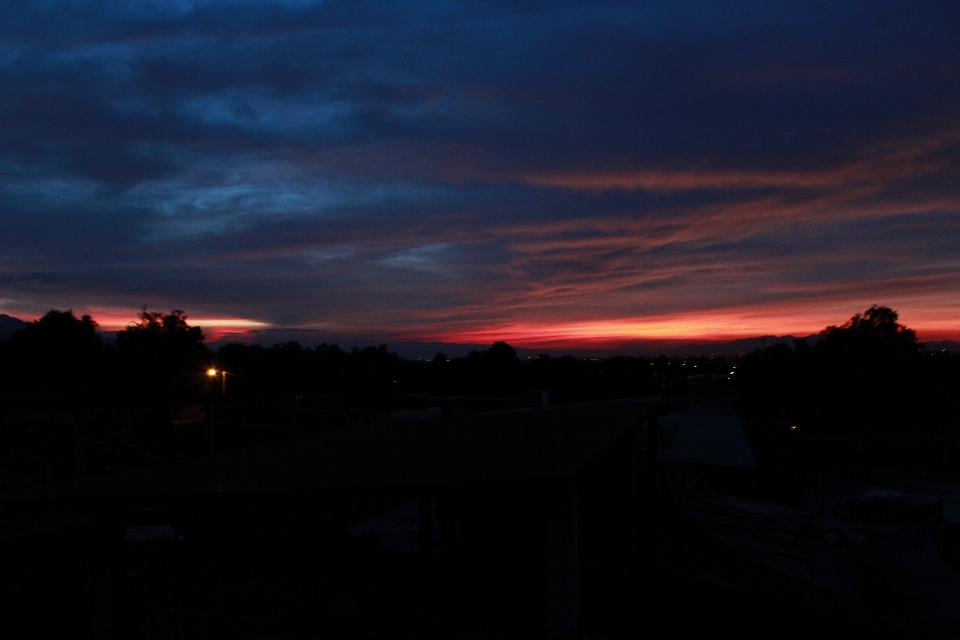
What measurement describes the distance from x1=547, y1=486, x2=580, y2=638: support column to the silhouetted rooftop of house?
12.4 inches

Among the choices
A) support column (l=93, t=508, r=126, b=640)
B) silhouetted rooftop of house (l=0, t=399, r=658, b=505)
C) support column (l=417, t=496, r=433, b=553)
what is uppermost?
silhouetted rooftop of house (l=0, t=399, r=658, b=505)

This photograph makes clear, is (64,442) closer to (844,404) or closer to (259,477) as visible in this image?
(259,477)

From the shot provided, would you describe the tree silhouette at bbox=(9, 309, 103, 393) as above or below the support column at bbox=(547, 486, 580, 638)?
above

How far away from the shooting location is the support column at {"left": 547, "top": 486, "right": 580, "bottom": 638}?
14.6 ft

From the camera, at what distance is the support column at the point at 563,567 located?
4441 millimetres

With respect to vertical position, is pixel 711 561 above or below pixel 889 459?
above

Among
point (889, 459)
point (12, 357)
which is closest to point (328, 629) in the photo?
point (889, 459)

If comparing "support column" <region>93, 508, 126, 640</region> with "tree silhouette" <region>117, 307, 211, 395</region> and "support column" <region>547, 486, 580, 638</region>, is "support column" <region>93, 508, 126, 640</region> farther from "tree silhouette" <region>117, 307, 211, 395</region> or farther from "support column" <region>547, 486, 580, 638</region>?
"tree silhouette" <region>117, 307, 211, 395</region>

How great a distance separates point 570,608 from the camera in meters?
4.45

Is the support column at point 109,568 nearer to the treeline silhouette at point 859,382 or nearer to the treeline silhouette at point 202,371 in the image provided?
the treeline silhouette at point 202,371

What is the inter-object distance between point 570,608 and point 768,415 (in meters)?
39.0

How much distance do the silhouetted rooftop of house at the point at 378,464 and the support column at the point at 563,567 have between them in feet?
1.04

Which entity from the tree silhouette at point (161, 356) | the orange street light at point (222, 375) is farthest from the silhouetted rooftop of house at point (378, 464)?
the tree silhouette at point (161, 356)

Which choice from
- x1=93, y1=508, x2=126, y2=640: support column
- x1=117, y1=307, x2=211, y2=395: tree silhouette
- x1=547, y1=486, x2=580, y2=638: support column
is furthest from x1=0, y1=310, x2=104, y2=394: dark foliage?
x1=547, y1=486, x2=580, y2=638: support column
